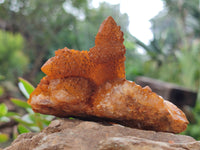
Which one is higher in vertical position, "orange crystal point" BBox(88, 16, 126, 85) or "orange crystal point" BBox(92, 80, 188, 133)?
"orange crystal point" BBox(88, 16, 126, 85)

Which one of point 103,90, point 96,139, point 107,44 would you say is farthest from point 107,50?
point 96,139

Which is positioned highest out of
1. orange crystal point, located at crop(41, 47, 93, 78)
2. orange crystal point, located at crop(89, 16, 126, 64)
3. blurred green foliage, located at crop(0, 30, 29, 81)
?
orange crystal point, located at crop(89, 16, 126, 64)

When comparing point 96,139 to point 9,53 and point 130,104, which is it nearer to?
point 130,104

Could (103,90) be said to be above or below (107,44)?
below

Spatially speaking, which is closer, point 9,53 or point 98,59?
point 98,59

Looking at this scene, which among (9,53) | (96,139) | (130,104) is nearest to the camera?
(96,139)

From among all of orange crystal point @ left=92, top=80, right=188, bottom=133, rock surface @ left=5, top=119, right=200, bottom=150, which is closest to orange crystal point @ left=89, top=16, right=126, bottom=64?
orange crystal point @ left=92, top=80, right=188, bottom=133

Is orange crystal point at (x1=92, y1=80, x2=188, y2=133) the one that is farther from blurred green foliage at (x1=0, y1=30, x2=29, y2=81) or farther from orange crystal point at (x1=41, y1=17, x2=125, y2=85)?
blurred green foliage at (x1=0, y1=30, x2=29, y2=81)

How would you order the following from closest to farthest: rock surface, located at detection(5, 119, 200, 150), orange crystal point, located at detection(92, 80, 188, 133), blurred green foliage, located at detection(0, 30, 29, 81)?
rock surface, located at detection(5, 119, 200, 150), orange crystal point, located at detection(92, 80, 188, 133), blurred green foliage, located at detection(0, 30, 29, 81)
